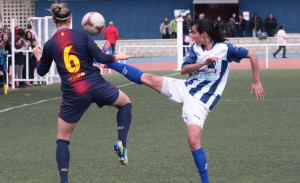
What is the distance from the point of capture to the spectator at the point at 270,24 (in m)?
45.1

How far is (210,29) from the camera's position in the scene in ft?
24.4

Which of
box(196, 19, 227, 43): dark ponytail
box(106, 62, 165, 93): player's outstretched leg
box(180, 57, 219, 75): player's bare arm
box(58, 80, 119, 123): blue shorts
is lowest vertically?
box(58, 80, 119, 123): blue shorts

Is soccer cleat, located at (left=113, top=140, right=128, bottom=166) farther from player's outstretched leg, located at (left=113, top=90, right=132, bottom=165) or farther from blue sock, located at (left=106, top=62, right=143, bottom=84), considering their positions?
blue sock, located at (left=106, top=62, right=143, bottom=84)

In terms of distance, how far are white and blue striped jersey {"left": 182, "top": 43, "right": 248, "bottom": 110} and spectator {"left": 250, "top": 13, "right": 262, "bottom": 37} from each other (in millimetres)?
38461

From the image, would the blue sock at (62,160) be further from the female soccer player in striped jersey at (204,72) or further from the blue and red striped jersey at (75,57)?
the female soccer player in striped jersey at (204,72)

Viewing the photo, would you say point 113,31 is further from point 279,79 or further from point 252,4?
point 252,4

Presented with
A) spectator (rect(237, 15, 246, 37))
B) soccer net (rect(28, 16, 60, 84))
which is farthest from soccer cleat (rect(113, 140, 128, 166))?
spectator (rect(237, 15, 246, 37))

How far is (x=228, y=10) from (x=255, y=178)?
143 feet

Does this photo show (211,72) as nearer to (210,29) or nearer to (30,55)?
(210,29)

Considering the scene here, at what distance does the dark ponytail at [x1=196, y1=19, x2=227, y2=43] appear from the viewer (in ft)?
24.4

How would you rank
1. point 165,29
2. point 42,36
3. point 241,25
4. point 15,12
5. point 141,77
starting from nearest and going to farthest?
point 141,77 → point 42,36 → point 165,29 → point 15,12 → point 241,25

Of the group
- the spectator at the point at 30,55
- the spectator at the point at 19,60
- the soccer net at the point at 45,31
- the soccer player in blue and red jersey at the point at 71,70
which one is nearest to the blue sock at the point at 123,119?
the soccer player in blue and red jersey at the point at 71,70

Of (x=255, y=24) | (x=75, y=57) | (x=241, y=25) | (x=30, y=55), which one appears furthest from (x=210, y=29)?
(x=255, y=24)

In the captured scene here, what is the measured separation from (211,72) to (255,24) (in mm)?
38868
